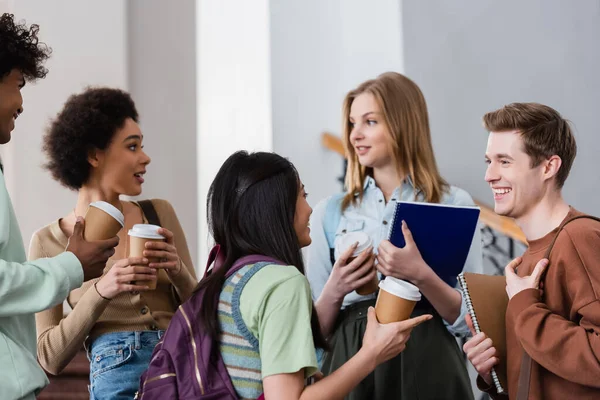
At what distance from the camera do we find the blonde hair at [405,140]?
2.40 meters

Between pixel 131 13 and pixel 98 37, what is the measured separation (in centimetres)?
30

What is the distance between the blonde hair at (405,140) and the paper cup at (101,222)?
2.60ft

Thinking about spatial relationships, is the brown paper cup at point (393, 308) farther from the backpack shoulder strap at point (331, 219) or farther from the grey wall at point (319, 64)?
the grey wall at point (319, 64)

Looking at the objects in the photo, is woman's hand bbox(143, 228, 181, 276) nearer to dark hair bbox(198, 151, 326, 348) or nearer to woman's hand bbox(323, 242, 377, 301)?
dark hair bbox(198, 151, 326, 348)

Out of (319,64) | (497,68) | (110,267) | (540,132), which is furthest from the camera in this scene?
(319,64)

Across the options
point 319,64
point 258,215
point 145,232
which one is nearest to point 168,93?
point 319,64

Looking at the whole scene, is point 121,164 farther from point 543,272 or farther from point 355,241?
point 543,272

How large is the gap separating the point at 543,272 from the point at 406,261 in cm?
42

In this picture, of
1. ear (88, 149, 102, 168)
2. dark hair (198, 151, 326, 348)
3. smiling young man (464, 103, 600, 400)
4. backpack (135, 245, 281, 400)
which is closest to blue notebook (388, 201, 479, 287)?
smiling young man (464, 103, 600, 400)

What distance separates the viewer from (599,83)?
14.3ft

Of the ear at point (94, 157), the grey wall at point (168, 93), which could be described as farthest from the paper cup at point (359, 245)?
the grey wall at point (168, 93)

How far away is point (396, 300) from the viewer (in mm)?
1696

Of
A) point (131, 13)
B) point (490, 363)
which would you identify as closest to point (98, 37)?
point (131, 13)

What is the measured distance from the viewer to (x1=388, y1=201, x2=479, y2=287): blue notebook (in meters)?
2.00
